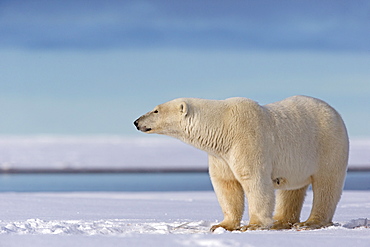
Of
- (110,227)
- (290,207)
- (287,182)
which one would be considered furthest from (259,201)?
(110,227)

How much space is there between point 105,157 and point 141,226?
87.7 ft

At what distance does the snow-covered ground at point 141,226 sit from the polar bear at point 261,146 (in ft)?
1.08

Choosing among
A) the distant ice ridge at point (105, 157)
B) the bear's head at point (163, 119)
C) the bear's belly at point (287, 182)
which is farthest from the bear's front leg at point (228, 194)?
the distant ice ridge at point (105, 157)

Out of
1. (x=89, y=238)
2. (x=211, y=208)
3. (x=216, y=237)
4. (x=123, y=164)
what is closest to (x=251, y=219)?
(x=216, y=237)

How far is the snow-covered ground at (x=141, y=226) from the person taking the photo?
3.54 meters

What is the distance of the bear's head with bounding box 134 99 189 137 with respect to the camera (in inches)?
205

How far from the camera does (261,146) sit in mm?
5012

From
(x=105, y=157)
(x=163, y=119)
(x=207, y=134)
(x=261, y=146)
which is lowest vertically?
(x=105, y=157)

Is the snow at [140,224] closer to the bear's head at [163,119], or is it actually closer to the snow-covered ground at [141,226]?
the snow-covered ground at [141,226]

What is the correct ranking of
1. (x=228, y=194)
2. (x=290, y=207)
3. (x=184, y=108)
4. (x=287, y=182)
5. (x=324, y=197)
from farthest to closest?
(x=290, y=207) < (x=324, y=197) < (x=228, y=194) < (x=287, y=182) < (x=184, y=108)


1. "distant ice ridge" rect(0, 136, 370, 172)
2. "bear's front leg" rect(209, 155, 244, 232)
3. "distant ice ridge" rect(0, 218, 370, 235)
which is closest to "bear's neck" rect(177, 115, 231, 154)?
"bear's front leg" rect(209, 155, 244, 232)

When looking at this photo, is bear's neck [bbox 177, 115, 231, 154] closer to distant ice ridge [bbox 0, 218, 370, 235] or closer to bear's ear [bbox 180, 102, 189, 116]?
bear's ear [bbox 180, 102, 189, 116]

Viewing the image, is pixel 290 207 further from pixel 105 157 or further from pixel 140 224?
pixel 105 157

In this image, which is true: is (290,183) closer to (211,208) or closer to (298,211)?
(298,211)
